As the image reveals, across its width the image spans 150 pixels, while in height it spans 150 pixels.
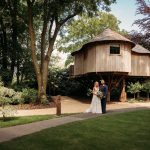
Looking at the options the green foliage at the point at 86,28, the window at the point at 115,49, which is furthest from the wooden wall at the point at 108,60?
the green foliage at the point at 86,28

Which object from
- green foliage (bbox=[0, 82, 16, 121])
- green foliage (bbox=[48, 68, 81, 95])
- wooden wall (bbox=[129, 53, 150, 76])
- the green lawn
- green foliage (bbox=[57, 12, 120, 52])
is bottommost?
the green lawn

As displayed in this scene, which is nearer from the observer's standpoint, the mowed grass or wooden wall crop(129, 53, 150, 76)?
the mowed grass

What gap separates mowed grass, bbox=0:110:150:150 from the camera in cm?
1215

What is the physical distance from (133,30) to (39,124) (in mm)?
28795

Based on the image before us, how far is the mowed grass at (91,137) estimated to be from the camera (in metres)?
12.1

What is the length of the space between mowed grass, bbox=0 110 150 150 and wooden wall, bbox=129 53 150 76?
18.6 m

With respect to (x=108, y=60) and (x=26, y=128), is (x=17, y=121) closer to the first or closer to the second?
(x=26, y=128)

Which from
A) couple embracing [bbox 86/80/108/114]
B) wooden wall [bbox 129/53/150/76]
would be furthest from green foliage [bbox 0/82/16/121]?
wooden wall [bbox 129/53/150/76]

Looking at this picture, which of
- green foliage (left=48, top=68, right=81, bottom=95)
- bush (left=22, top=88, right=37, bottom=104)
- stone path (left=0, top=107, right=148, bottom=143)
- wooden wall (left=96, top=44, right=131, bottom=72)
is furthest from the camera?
green foliage (left=48, top=68, right=81, bottom=95)

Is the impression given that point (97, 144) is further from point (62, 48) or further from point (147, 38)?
point (62, 48)

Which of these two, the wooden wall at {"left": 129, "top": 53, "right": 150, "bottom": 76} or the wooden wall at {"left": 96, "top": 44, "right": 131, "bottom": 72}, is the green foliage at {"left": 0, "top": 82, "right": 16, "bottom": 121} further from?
the wooden wall at {"left": 129, "top": 53, "right": 150, "bottom": 76}

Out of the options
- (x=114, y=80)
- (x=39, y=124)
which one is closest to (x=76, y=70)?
(x=114, y=80)

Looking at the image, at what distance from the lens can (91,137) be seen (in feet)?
45.1

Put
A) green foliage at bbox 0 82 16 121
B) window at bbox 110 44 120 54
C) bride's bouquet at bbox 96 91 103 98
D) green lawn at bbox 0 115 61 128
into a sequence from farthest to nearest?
window at bbox 110 44 120 54, bride's bouquet at bbox 96 91 103 98, green foliage at bbox 0 82 16 121, green lawn at bbox 0 115 61 128
